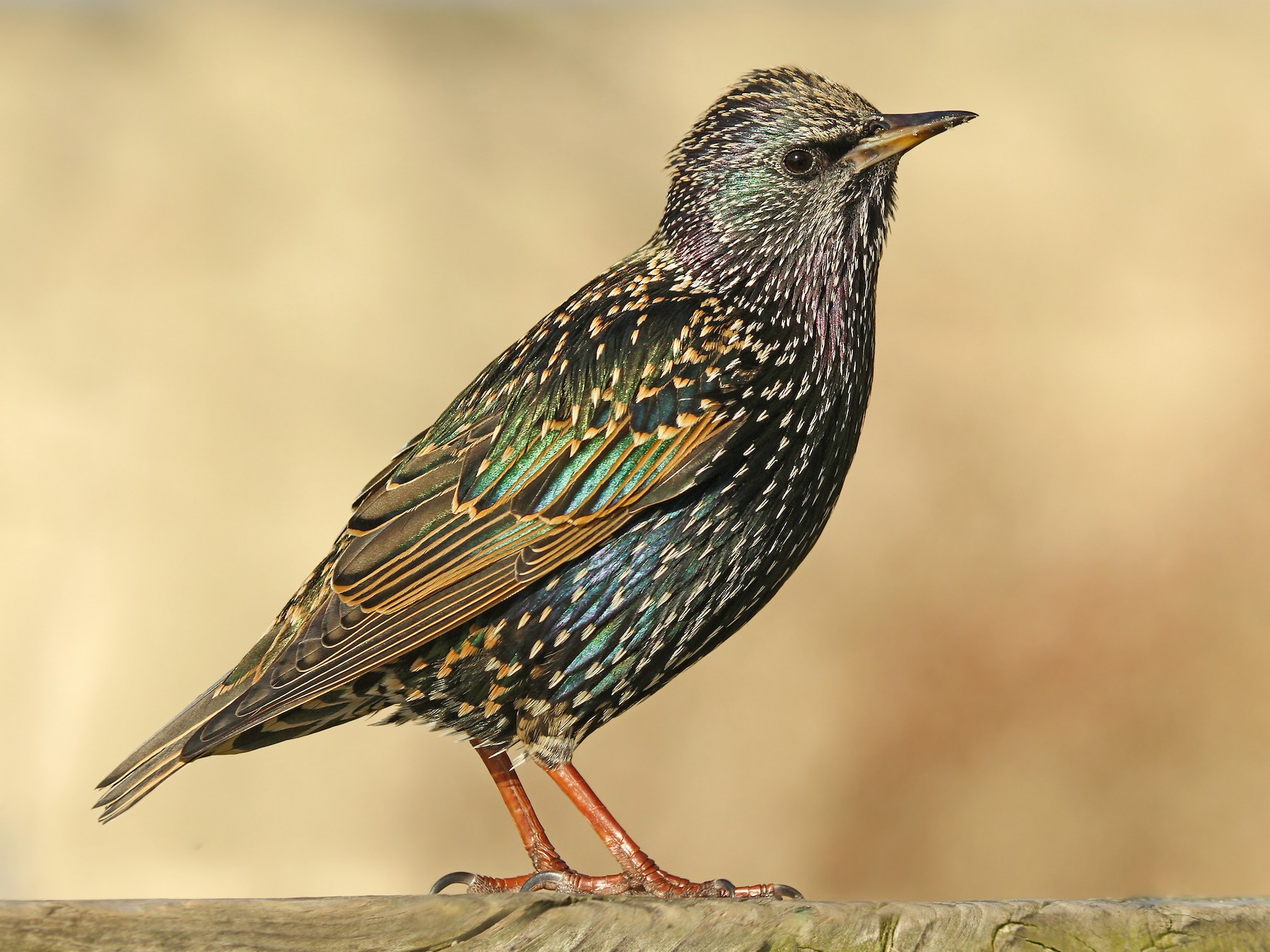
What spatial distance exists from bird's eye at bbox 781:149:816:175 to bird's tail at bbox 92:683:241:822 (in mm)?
1844

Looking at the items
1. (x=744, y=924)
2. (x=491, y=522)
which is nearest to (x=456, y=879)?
(x=491, y=522)

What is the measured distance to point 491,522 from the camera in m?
3.46

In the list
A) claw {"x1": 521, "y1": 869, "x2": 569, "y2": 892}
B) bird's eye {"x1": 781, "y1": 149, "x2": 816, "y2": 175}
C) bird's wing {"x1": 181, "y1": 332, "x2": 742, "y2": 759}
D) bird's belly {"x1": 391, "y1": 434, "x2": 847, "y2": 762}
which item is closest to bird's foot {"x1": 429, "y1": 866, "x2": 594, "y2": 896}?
claw {"x1": 521, "y1": 869, "x2": 569, "y2": 892}

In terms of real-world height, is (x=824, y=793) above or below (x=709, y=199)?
below

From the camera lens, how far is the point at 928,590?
25.4ft

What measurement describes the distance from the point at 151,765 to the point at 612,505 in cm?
116

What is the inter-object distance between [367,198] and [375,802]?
10.7 feet

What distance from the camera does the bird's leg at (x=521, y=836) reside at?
11.7ft

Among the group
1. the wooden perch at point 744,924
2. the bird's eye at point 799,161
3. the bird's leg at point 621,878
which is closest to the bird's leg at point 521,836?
the bird's leg at point 621,878

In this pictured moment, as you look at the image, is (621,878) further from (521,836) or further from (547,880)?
(521,836)

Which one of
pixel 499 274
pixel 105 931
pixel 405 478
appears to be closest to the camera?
pixel 105 931

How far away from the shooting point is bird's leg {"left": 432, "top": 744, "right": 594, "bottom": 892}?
11.7ft

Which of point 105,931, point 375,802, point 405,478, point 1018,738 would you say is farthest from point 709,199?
point 1018,738

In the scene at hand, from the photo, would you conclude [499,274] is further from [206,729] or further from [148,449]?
[206,729]
